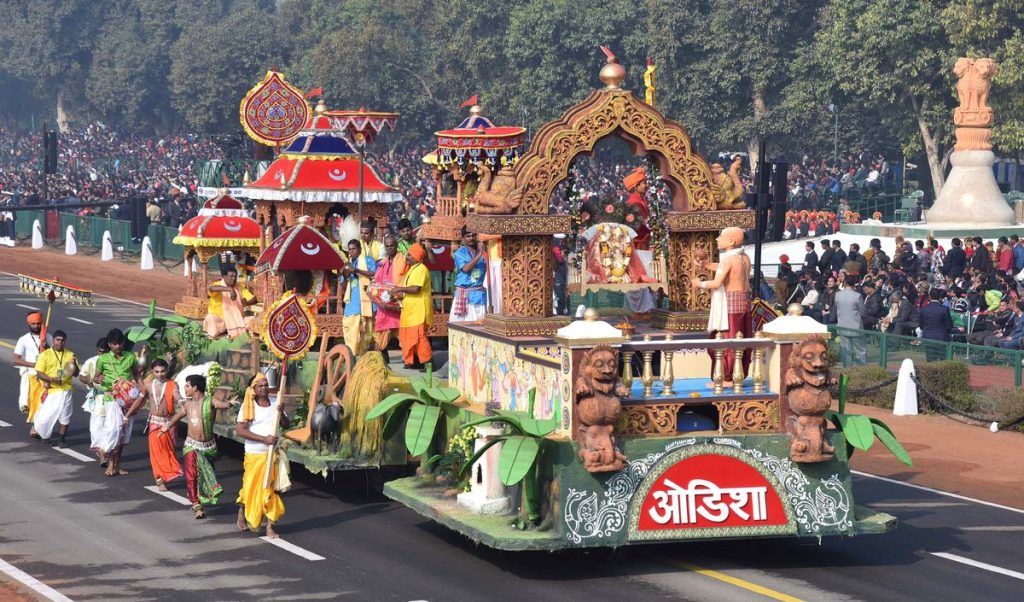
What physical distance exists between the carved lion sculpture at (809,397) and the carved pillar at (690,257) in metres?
2.38

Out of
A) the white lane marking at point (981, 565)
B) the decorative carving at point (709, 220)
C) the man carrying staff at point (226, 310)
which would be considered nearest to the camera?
the white lane marking at point (981, 565)

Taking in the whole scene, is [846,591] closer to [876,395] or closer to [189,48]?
[876,395]

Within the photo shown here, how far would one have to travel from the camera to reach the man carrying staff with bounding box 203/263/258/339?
20453 mm

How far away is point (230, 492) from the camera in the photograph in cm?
1900

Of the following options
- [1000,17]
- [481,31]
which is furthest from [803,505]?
[481,31]

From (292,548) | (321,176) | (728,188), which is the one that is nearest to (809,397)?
(728,188)

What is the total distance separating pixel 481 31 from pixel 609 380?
69073mm

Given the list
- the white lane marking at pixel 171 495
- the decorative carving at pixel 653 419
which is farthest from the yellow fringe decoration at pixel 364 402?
the decorative carving at pixel 653 419

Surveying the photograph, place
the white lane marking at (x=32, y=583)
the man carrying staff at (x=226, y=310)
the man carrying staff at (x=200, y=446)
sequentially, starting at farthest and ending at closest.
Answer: the man carrying staff at (x=226, y=310) → the man carrying staff at (x=200, y=446) → the white lane marking at (x=32, y=583)

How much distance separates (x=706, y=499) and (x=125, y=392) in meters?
8.09

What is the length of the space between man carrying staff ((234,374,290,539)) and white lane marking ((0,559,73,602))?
2.17m

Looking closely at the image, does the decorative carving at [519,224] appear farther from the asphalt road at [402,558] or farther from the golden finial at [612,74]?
the asphalt road at [402,558]

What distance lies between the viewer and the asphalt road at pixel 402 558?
578 inches

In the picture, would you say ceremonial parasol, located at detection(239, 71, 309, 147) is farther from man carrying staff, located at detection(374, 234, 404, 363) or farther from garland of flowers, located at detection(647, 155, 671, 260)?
garland of flowers, located at detection(647, 155, 671, 260)
